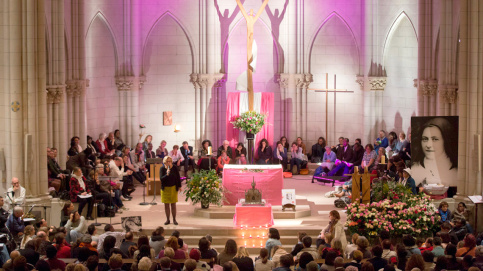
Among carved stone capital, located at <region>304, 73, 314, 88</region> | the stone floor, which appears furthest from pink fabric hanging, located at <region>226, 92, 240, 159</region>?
the stone floor

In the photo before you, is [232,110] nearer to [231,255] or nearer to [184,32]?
[184,32]

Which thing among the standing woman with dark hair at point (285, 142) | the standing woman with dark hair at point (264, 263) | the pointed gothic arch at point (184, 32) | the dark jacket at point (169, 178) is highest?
the pointed gothic arch at point (184, 32)

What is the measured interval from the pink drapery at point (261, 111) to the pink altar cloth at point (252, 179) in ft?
19.7

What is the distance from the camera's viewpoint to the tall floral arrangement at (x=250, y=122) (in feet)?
84.8

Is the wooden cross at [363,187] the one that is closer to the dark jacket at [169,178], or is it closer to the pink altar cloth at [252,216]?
the pink altar cloth at [252,216]

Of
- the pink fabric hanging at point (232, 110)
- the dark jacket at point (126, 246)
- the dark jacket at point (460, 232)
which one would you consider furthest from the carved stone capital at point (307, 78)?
the dark jacket at point (126, 246)

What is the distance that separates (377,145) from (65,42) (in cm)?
917

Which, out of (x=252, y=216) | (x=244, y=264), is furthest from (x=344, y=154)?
(x=244, y=264)

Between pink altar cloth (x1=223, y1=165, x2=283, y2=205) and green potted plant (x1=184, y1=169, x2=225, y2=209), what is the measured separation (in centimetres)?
56

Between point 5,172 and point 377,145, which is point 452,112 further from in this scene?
point 5,172

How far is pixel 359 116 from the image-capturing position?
92.9ft

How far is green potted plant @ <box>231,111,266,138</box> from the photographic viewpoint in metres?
25.8

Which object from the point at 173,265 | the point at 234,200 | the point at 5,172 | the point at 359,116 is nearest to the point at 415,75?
the point at 359,116

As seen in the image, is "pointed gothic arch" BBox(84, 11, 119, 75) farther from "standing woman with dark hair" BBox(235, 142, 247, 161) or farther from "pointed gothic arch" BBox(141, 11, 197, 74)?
"standing woman with dark hair" BBox(235, 142, 247, 161)
